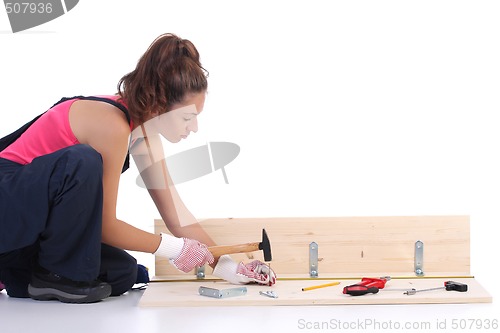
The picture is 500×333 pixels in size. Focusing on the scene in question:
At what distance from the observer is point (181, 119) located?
111 inches

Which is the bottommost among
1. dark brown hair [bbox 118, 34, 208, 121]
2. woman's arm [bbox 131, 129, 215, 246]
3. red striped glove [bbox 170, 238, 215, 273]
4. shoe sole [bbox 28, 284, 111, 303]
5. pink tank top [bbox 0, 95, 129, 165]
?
shoe sole [bbox 28, 284, 111, 303]

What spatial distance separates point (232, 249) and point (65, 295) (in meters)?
0.63

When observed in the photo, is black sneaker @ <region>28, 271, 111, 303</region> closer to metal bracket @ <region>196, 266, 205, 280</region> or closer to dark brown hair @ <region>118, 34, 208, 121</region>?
metal bracket @ <region>196, 266, 205, 280</region>

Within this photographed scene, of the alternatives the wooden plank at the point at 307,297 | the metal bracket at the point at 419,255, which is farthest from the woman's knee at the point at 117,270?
the metal bracket at the point at 419,255

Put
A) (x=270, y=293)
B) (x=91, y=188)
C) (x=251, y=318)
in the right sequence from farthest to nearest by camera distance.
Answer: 1. (x=270, y=293)
2. (x=91, y=188)
3. (x=251, y=318)

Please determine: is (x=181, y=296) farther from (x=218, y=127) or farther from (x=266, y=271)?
(x=218, y=127)

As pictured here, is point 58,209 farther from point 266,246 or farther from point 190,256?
point 266,246

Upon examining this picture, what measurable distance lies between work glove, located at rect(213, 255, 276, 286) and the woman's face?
51 cm

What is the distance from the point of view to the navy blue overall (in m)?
2.61

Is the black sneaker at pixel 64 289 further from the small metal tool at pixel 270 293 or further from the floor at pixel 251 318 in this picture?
the small metal tool at pixel 270 293

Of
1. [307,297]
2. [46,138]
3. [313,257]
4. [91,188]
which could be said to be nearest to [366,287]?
[307,297]

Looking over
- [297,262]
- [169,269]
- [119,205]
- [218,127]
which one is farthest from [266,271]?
[119,205]

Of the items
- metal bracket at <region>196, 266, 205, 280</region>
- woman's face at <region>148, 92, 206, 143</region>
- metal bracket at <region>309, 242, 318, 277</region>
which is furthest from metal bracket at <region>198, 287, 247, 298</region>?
woman's face at <region>148, 92, 206, 143</region>

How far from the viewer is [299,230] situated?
313 cm
